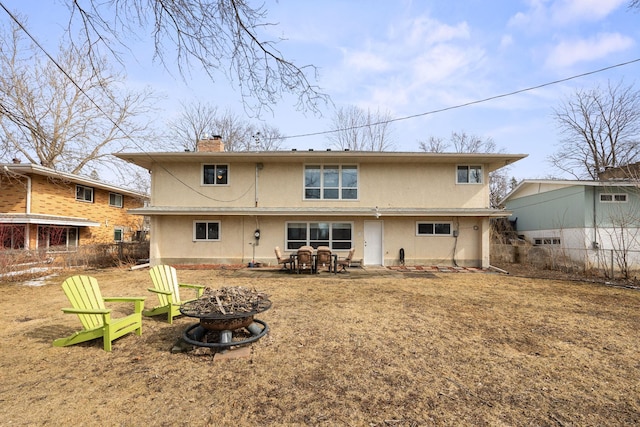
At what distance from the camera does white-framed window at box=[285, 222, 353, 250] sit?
44.6 feet

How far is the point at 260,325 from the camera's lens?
16.6 feet

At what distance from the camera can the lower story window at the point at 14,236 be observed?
1308 centimetres

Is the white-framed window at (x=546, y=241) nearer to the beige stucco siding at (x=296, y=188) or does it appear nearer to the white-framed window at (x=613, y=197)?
the white-framed window at (x=613, y=197)

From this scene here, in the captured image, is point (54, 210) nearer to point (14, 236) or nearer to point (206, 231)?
point (14, 236)

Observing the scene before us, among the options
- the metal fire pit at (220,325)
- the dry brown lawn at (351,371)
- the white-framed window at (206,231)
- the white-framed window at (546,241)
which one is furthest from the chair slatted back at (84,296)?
the white-framed window at (546,241)

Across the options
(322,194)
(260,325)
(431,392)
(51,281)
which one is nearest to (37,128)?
(260,325)

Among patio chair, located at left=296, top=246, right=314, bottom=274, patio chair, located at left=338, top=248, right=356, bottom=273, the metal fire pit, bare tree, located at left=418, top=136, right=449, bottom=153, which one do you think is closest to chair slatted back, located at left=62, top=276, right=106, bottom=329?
the metal fire pit

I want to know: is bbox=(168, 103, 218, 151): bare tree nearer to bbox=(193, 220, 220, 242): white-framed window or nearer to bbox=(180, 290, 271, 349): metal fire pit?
bbox=(193, 220, 220, 242): white-framed window

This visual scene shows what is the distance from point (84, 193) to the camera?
17109 millimetres

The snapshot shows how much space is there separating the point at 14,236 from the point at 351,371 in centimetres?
1786

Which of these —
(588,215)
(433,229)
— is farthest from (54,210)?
(588,215)

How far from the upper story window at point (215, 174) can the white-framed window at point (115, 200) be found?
34.2 feet

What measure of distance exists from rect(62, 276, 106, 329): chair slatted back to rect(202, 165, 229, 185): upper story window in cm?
905

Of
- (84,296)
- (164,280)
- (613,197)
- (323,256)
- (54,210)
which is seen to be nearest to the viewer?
(84,296)
